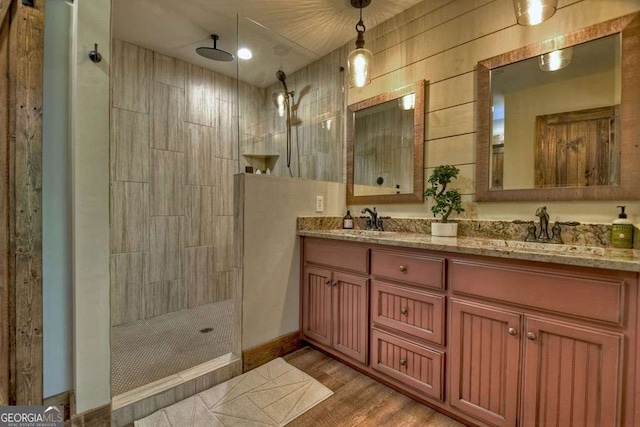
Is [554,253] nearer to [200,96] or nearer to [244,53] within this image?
[244,53]

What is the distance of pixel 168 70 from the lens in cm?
273

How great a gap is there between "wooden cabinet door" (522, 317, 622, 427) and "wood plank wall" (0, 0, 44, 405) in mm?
2076

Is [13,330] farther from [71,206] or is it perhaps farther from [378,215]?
[378,215]

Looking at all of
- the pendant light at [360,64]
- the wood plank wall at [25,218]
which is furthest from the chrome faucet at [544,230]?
the wood plank wall at [25,218]

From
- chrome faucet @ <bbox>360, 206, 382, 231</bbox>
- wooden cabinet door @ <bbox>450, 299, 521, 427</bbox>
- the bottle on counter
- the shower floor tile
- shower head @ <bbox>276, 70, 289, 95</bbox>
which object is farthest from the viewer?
shower head @ <bbox>276, 70, 289, 95</bbox>

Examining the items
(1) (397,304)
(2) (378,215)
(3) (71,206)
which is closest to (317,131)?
(2) (378,215)

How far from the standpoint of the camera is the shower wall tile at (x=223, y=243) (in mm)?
3082

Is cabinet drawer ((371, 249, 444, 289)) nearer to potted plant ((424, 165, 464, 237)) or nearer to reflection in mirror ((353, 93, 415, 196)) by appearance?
potted plant ((424, 165, 464, 237))

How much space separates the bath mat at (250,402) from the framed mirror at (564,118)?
1.56m

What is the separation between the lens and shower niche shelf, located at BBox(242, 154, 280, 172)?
7.91 ft

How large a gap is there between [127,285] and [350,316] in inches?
79.8

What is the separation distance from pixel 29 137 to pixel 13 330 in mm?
834

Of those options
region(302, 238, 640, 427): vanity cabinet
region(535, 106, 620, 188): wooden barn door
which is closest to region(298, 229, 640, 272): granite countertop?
region(302, 238, 640, 427): vanity cabinet

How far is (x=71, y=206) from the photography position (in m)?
1.30
